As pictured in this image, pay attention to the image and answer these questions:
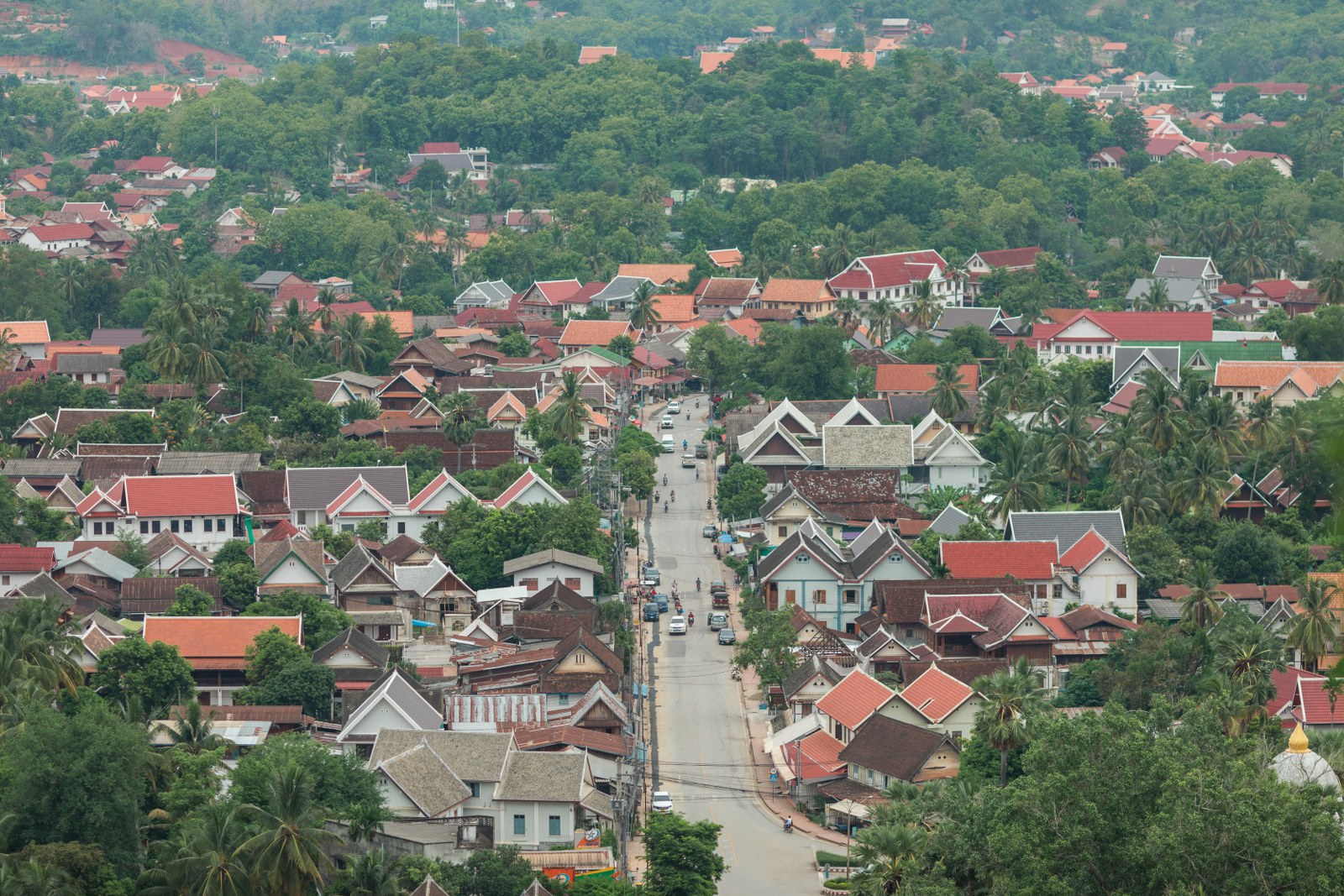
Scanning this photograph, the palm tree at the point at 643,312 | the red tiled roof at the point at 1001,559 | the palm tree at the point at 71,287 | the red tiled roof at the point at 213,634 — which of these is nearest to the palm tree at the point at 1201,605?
the red tiled roof at the point at 1001,559

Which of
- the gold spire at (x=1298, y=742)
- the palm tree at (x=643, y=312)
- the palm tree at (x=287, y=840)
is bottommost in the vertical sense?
the palm tree at (x=643, y=312)

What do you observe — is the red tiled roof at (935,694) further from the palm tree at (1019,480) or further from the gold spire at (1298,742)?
the palm tree at (1019,480)

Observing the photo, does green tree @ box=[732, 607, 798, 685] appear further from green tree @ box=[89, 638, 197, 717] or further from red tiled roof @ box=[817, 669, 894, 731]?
green tree @ box=[89, 638, 197, 717]

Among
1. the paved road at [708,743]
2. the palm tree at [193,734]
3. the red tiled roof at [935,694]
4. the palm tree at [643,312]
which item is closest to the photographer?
the paved road at [708,743]

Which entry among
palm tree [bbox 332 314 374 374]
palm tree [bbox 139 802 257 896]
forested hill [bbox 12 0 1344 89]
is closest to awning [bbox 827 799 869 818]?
palm tree [bbox 139 802 257 896]

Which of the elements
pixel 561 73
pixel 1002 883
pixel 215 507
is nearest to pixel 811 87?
pixel 561 73

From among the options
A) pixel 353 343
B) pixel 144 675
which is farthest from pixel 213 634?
pixel 353 343

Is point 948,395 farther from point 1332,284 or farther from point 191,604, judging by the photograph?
point 191,604
